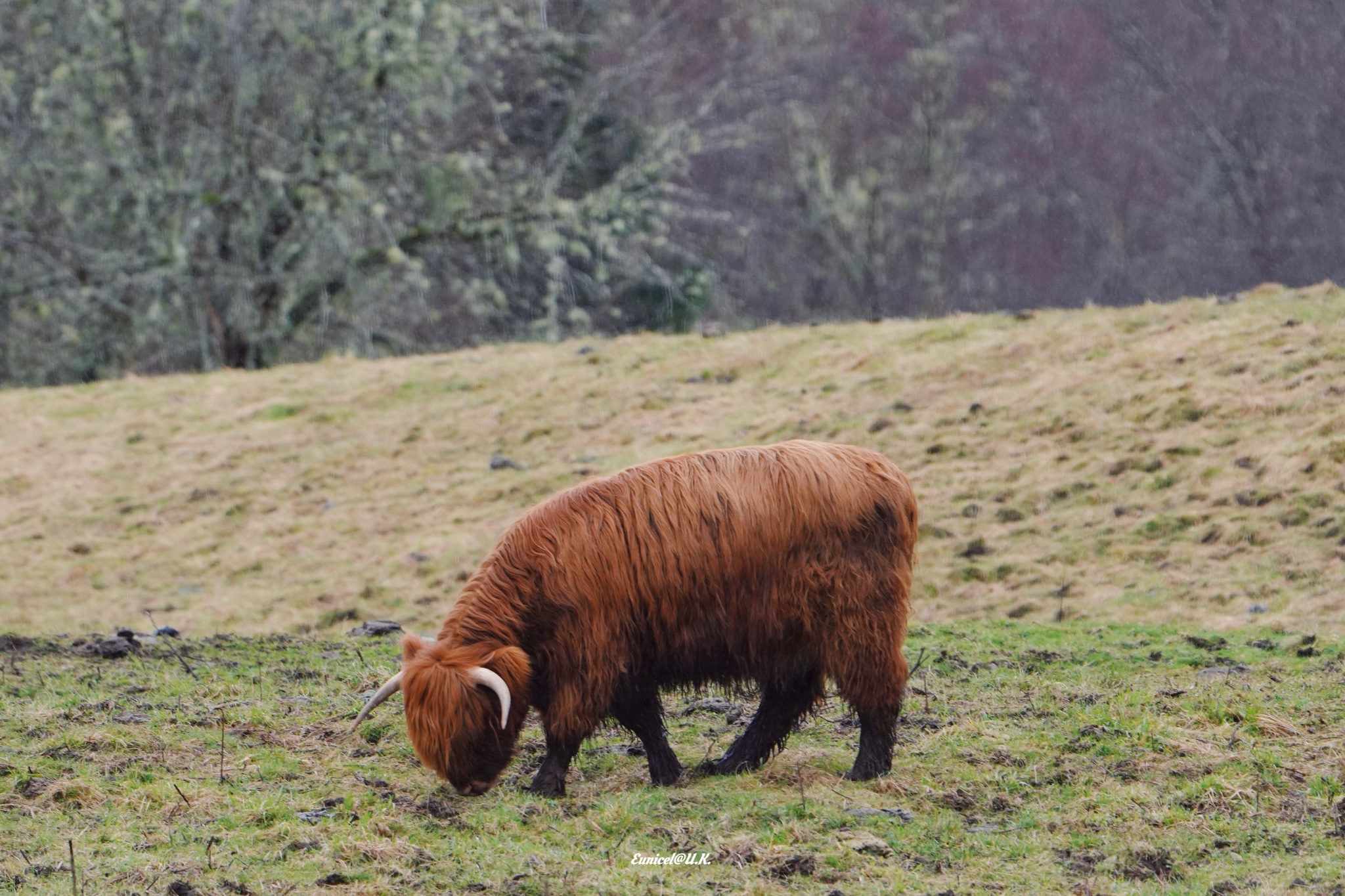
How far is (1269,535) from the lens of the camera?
1050 cm

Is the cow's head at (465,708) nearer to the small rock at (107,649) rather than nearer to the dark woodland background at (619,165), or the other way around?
the small rock at (107,649)

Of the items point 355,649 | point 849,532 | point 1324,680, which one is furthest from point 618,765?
point 1324,680

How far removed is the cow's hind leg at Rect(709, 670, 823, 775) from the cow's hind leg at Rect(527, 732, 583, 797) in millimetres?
704

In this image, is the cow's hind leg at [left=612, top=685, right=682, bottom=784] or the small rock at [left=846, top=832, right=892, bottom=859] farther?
the cow's hind leg at [left=612, top=685, right=682, bottom=784]

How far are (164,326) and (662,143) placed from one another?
8.39 metres

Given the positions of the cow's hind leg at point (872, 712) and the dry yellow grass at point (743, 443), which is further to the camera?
the dry yellow grass at point (743, 443)

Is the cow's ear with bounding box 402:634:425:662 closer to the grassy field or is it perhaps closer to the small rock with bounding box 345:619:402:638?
the grassy field

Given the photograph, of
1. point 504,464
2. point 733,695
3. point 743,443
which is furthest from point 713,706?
point 504,464

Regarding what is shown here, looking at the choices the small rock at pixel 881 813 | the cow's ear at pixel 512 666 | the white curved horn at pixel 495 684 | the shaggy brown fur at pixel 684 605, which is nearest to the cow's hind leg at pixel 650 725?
the shaggy brown fur at pixel 684 605

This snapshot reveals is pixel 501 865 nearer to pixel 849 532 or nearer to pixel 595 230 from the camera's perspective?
pixel 849 532

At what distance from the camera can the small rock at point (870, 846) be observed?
17.1 feet

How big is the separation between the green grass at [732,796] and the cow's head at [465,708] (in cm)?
16

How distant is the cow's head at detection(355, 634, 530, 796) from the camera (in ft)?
19.4

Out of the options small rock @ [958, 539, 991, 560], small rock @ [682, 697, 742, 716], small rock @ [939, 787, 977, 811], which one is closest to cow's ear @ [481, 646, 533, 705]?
small rock @ [682, 697, 742, 716]
